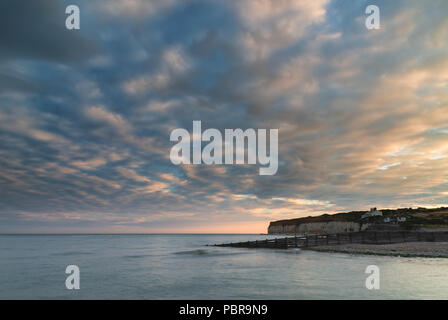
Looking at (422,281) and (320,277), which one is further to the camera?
(320,277)

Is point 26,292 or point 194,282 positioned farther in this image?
point 194,282

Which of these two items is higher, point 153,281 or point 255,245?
point 153,281

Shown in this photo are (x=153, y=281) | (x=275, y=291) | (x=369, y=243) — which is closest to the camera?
(x=275, y=291)

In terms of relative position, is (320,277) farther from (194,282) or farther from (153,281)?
(153,281)
